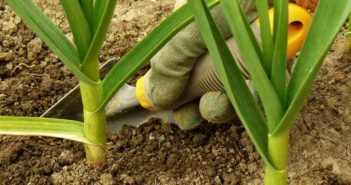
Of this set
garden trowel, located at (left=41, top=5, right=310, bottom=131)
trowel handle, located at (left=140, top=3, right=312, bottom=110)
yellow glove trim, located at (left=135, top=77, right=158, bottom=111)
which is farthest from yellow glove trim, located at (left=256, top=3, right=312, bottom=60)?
yellow glove trim, located at (left=135, top=77, right=158, bottom=111)

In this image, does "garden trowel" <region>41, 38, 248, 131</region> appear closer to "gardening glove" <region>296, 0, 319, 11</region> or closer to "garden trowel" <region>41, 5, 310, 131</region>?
"garden trowel" <region>41, 5, 310, 131</region>

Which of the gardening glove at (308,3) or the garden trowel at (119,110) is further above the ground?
the gardening glove at (308,3)

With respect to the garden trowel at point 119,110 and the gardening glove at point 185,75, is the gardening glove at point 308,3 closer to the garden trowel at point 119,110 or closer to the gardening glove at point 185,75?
the gardening glove at point 185,75

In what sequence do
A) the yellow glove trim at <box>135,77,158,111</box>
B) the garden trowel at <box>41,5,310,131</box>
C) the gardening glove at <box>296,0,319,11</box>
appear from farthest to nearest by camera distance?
the yellow glove trim at <box>135,77,158,111</box> → the garden trowel at <box>41,5,310,131</box> → the gardening glove at <box>296,0,319,11</box>

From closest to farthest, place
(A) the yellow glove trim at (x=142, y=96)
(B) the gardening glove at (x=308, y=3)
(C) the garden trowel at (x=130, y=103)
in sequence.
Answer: (B) the gardening glove at (x=308, y=3) < (C) the garden trowel at (x=130, y=103) < (A) the yellow glove trim at (x=142, y=96)

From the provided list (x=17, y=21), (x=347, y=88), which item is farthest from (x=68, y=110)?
(x=347, y=88)

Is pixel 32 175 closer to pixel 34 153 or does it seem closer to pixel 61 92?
pixel 34 153

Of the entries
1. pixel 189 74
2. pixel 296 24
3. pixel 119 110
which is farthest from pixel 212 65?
pixel 119 110

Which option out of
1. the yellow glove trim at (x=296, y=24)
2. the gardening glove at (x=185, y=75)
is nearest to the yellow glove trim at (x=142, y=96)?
the gardening glove at (x=185, y=75)

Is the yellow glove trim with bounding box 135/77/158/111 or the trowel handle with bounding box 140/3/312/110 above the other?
the trowel handle with bounding box 140/3/312/110
